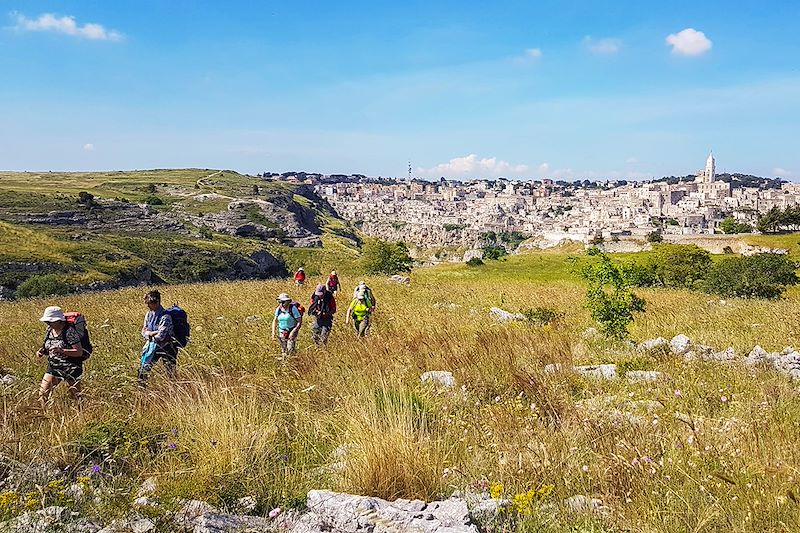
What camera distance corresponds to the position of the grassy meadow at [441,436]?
3246 millimetres

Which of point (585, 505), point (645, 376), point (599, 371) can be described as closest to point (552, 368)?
point (599, 371)

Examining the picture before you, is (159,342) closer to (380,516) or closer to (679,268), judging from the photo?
(380,516)

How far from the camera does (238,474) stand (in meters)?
3.69

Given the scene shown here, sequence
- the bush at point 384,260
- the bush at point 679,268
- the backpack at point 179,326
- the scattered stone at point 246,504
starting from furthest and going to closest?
1. the bush at point 679,268
2. the bush at point 384,260
3. the backpack at point 179,326
4. the scattered stone at point 246,504

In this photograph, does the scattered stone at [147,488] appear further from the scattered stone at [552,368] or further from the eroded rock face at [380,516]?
the scattered stone at [552,368]

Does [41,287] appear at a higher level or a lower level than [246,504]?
lower

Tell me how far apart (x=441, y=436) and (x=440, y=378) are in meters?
1.82

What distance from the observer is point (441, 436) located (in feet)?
14.2

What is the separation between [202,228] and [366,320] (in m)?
107

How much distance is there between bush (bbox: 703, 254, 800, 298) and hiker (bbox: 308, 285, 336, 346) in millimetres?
21985

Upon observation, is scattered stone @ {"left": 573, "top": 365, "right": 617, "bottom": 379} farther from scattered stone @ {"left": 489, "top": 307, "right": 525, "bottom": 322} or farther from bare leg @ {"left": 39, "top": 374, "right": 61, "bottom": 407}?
bare leg @ {"left": 39, "top": 374, "right": 61, "bottom": 407}

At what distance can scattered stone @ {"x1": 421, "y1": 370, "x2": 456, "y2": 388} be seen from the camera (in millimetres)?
5977

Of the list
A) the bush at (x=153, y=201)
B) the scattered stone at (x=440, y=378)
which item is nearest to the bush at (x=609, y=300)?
the scattered stone at (x=440, y=378)

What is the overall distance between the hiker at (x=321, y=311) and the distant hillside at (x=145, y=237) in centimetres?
4373
